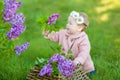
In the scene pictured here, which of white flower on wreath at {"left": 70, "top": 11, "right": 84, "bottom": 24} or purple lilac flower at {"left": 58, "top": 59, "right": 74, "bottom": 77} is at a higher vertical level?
white flower on wreath at {"left": 70, "top": 11, "right": 84, "bottom": 24}

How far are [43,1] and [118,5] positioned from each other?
137 centimetres

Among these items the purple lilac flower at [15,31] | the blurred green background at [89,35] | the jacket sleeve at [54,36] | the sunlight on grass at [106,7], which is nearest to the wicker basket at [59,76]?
the blurred green background at [89,35]

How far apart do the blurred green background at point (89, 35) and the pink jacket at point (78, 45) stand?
0.72 ft

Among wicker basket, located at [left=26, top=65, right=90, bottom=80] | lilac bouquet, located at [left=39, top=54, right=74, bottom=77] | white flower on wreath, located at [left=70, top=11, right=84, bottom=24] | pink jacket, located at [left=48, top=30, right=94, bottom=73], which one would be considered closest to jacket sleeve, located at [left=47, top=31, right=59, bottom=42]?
pink jacket, located at [left=48, top=30, right=94, bottom=73]

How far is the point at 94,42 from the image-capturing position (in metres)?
6.03

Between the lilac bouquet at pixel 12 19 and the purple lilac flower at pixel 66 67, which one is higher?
the lilac bouquet at pixel 12 19

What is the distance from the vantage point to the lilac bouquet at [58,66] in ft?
12.5

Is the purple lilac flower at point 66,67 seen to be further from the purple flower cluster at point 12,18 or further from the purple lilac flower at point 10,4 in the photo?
the purple lilac flower at point 10,4

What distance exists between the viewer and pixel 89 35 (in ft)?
20.6

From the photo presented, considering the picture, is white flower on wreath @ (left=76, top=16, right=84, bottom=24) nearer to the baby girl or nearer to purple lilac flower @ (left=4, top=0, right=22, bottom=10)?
the baby girl

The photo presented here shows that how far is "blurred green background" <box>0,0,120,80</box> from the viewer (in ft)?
16.2

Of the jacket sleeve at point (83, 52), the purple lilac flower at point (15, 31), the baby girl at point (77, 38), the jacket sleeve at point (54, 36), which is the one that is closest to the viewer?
the purple lilac flower at point (15, 31)

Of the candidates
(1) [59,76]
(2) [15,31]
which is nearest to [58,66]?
(1) [59,76]

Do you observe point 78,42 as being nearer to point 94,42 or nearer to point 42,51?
point 42,51
